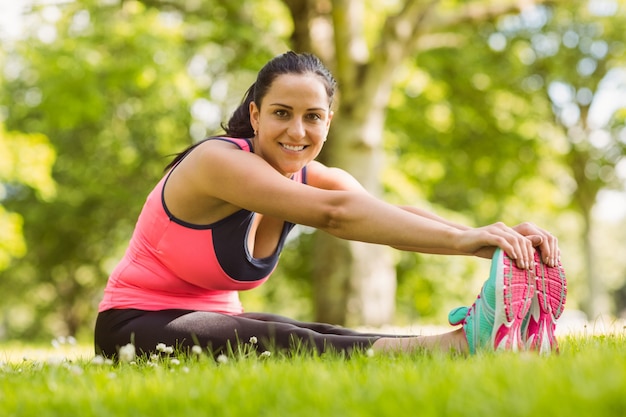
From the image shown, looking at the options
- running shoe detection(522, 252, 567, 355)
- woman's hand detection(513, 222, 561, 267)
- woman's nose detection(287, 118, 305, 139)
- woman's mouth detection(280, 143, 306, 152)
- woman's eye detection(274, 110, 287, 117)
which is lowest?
running shoe detection(522, 252, 567, 355)

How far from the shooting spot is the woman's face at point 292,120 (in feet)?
11.8

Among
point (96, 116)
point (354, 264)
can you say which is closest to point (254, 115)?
point (354, 264)

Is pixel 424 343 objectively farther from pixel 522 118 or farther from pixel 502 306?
pixel 522 118

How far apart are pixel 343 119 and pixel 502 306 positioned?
8.07m

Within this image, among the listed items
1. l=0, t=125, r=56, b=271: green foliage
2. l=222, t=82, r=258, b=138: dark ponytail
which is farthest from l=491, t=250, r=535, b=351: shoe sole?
l=0, t=125, r=56, b=271: green foliage

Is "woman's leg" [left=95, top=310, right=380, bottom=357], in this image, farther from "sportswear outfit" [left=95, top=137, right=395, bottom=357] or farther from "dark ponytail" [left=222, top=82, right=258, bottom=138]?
"dark ponytail" [left=222, top=82, right=258, bottom=138]

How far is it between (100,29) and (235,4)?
2473 millimetres

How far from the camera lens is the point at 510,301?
3.07 metres

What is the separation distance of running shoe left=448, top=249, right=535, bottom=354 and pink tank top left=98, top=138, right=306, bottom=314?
1227mm

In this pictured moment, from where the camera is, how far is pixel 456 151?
623 inches

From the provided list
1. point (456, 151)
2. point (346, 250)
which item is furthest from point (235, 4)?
point (456, 151)

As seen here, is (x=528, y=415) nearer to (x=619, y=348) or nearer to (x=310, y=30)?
(x=619, y=348)

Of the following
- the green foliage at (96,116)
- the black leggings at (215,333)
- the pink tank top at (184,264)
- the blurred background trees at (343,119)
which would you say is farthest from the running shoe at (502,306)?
the green foliage at (96,116)

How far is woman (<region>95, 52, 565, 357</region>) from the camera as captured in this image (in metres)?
3.14
